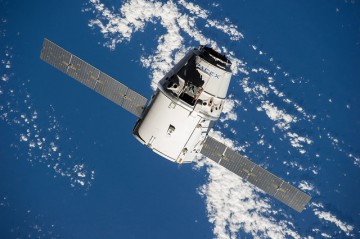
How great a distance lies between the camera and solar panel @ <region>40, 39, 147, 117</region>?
7.56m

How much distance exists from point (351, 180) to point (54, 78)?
9.86 m

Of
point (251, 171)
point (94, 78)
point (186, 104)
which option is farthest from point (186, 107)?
point (94, 78)

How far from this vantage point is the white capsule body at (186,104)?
6.38 metres

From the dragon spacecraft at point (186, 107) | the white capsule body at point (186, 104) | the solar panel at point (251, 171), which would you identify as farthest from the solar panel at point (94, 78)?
the solar panel at point (251, 171)

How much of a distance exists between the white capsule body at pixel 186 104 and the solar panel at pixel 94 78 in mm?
815

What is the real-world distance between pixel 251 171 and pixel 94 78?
14.6ft

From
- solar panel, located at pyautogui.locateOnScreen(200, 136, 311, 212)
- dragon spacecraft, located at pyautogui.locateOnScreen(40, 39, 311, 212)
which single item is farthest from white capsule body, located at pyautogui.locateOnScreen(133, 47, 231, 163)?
solar panel, located at pyautogui.locateOnScreen(200, 136, 311, 212)

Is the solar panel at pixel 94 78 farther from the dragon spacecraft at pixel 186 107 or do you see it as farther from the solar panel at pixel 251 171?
the solar panel at pixel 251 171

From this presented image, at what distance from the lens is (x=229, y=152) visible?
7.57 meters

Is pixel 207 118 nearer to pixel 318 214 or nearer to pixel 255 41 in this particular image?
pixel 255 41

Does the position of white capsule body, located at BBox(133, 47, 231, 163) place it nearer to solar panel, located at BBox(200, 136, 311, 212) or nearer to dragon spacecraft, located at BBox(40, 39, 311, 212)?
dragon spacecraft, located at BBox(40, 39, 311, 212)

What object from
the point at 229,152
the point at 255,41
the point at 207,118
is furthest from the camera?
the point at 255,41

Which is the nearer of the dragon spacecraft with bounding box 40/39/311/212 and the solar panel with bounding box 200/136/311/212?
the dragon spacecraft with bounding box 40/39/311/212

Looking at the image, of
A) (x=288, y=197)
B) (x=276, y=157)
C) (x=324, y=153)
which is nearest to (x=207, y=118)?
(x=288, y=197)
